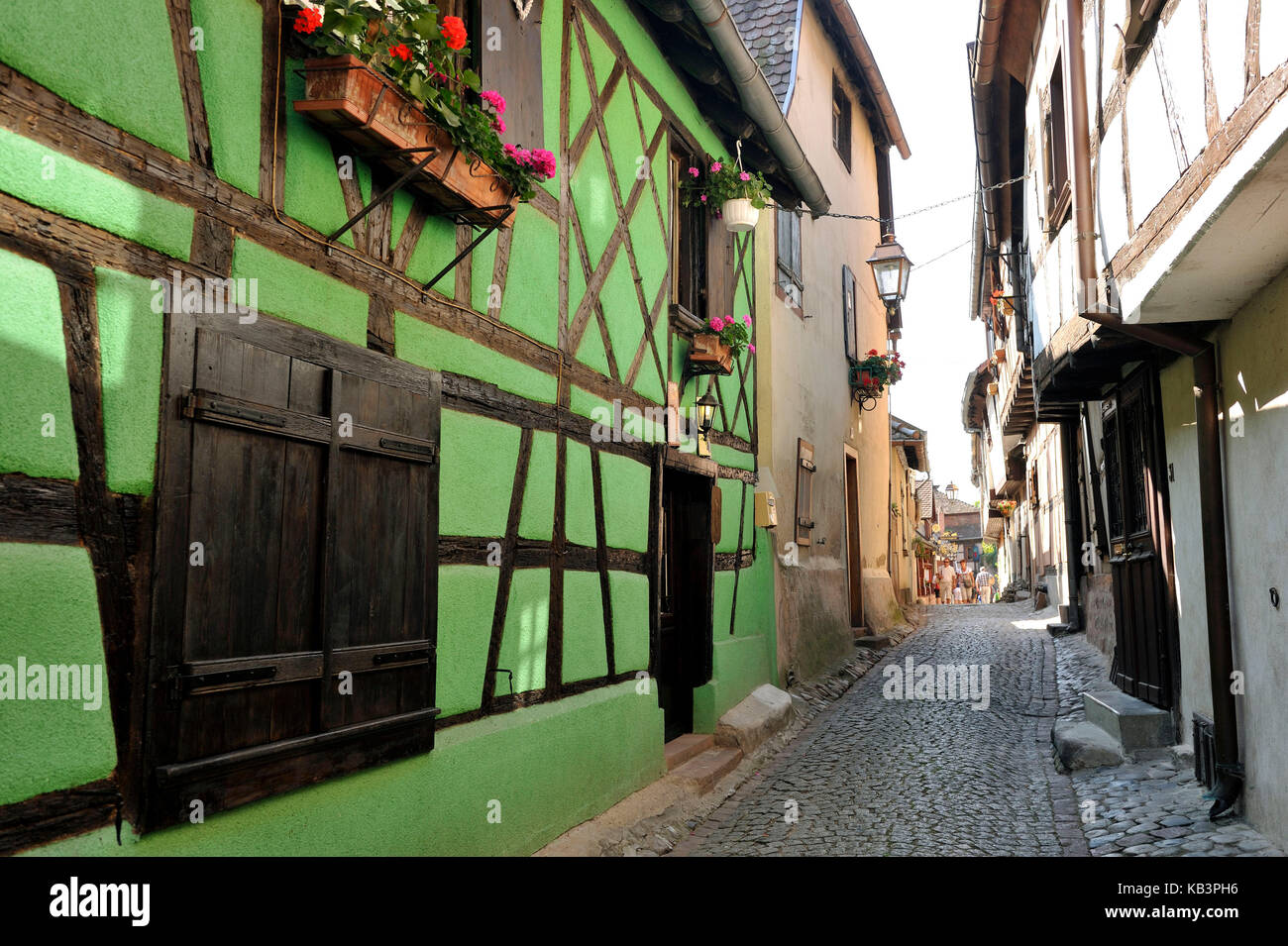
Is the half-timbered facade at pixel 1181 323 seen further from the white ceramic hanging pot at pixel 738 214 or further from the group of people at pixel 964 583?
the group of people at pixel 964 583

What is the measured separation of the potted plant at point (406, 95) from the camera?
10.8 feet

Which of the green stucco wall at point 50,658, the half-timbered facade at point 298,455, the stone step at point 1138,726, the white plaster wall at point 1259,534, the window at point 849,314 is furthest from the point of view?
the window at point 849,314

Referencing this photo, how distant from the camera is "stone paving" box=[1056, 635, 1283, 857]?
4.49 meters

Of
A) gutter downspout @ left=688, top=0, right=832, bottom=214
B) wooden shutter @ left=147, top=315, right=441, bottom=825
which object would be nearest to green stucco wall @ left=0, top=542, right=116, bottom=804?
wooden shutter @ left=147, top=315, right=441, bottom=825

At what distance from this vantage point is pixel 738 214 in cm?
766

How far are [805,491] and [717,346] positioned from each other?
12.0ft

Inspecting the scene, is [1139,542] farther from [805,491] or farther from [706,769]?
[805,491]

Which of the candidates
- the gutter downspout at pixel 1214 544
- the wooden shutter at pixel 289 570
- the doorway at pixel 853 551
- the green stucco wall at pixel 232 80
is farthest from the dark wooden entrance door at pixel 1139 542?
the doorway at pixel 853 551

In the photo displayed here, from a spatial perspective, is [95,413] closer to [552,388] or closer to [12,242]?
[12,242]

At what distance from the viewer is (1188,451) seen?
19.1 feet

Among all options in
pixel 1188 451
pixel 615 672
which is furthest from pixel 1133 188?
pixel 615 672

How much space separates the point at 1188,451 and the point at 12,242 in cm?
577

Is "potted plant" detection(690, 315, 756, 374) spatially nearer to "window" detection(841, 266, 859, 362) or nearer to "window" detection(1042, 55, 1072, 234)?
"window" detection(1042, 55, 1072, 234)

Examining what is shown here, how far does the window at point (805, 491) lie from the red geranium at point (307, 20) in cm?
781
